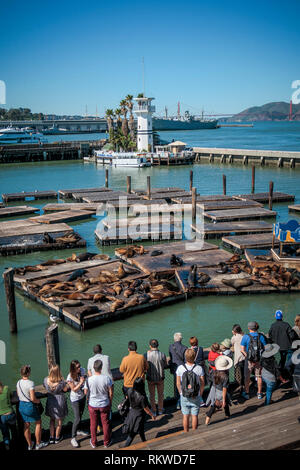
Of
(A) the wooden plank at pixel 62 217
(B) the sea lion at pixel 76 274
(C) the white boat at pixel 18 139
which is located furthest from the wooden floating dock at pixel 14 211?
(C) the white boat at pixel 18 139

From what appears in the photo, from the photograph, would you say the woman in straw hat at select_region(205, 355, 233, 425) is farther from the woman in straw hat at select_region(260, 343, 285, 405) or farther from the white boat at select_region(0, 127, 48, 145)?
the white boat at select_region(0, 127, 48, 145)

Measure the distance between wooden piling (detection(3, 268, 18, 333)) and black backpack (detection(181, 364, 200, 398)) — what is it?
6108 millimetres

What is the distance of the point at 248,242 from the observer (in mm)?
17031

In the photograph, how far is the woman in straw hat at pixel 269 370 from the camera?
18.8 ft

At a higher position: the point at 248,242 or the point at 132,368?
the point at 132,368

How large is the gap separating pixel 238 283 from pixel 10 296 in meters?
6.11

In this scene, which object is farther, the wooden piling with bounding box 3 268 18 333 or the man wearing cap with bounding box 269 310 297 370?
the wooden piling with bounding box 3 268 18 333

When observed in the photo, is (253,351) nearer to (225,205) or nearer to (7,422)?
(7,422)

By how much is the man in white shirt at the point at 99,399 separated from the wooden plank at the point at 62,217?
56.9 feet

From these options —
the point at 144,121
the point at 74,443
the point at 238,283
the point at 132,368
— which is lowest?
the point at 238,283

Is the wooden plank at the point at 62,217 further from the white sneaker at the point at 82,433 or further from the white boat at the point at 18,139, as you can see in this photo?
the white boat at the point at 18,139

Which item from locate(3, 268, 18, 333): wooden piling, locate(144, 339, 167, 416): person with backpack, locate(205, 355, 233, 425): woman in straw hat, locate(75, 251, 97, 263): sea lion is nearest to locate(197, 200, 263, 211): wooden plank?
locate(75, 251, 97, 263): sea lion

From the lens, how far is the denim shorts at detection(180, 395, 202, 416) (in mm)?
5184

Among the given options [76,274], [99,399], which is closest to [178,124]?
[76,274]
